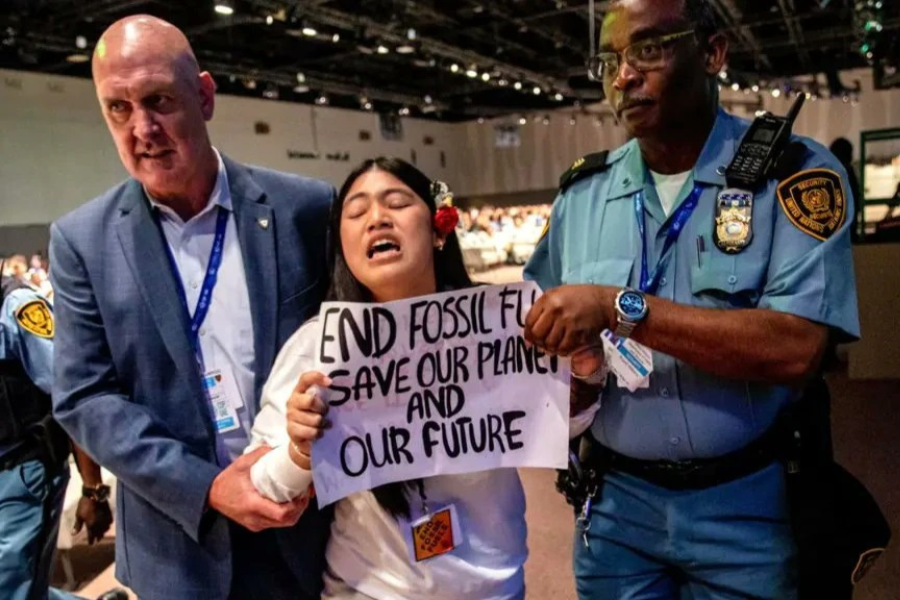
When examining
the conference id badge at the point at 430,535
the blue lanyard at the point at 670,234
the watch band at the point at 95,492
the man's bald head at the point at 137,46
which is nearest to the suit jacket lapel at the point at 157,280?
the man's bald head at the point at 137,46

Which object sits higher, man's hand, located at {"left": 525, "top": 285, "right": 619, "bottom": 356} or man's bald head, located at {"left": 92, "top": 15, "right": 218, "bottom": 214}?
man's bald head, located at {"left": 92, "top": 15, "right": 218, "bottom": 214}

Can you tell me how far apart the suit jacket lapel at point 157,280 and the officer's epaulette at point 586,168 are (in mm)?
868

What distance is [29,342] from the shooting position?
8.36 ft

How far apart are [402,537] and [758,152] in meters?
0.99

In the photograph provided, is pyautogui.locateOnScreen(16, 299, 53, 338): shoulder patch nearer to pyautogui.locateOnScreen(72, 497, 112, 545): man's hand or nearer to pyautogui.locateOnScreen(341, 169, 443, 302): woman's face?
pyautogui.locateOnScreen(72, 497, 112, 545): man's hand

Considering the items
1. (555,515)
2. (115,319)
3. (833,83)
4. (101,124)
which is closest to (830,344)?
(115,319)

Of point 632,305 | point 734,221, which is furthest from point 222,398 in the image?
point 734,221

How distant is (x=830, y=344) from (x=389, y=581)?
93 centimetres

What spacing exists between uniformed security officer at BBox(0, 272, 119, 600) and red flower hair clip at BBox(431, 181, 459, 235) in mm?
1790

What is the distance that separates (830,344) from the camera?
1.37 meters

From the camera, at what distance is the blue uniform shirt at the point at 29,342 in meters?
2.54

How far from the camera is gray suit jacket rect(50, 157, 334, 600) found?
1368mm

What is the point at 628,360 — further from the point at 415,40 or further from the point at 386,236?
the point at 415,40

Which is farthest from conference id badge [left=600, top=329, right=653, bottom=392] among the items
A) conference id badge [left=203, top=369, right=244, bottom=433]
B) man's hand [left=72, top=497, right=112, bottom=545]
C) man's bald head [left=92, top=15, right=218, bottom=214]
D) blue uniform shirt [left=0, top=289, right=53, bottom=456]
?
man's hand [left=72, top=497, right=112, bottom=545]
